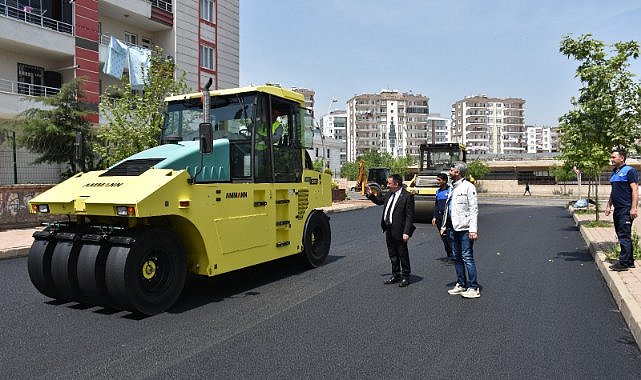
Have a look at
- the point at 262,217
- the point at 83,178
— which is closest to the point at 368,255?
the point at 262,217

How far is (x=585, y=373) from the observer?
13.9 feet

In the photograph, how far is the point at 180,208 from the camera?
236 inches

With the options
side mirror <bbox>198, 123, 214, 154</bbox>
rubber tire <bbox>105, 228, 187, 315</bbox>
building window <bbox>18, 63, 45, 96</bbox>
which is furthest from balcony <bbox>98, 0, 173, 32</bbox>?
rubber tire <bbox>105, 228, 187, 315</bbox>

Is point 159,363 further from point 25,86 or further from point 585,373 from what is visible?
point 25,86

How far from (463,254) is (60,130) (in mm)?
14645

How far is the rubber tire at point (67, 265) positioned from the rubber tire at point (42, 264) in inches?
5.2

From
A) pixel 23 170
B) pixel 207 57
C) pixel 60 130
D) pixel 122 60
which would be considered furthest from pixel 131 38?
pixel 23 170

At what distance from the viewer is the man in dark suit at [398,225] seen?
7.54 m

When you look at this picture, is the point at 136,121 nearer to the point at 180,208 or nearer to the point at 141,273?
the point at 180,208

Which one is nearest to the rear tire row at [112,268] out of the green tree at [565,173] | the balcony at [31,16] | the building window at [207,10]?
the green tree at [565,173]

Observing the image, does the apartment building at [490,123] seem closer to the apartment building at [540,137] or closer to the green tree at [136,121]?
the apartment building at [540,137]

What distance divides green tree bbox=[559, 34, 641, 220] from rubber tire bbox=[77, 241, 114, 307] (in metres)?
8.30

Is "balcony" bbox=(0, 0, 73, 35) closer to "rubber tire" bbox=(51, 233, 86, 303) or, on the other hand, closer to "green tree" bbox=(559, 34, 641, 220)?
"rubber tire" bbox=(51, 233, 86, 303)

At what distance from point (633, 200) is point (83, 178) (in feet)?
26.1
